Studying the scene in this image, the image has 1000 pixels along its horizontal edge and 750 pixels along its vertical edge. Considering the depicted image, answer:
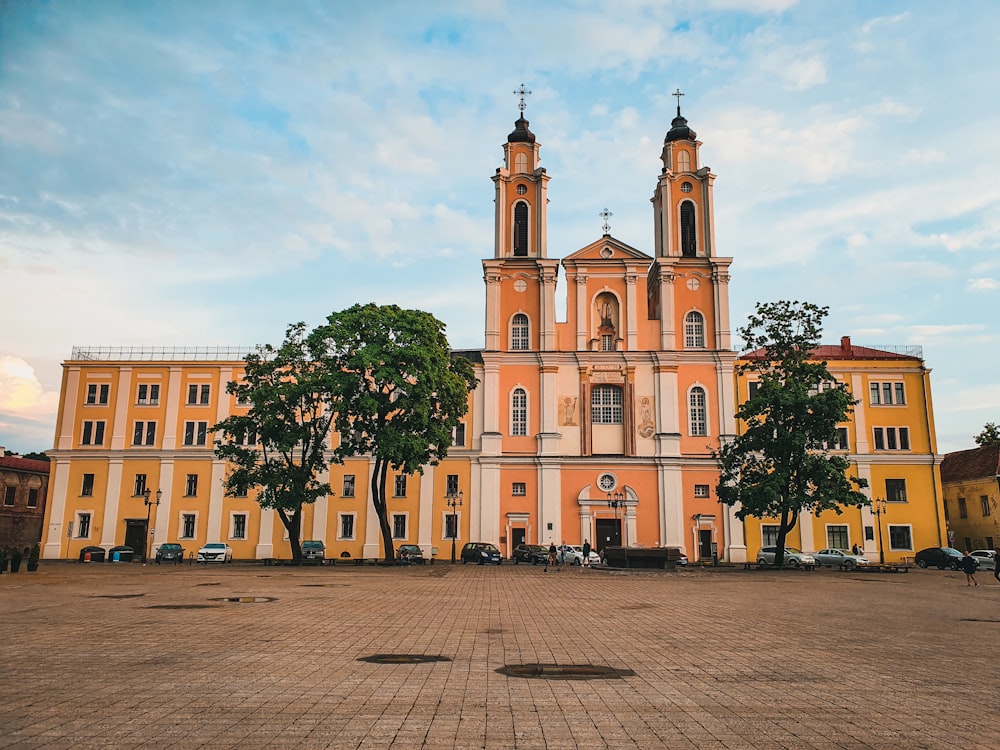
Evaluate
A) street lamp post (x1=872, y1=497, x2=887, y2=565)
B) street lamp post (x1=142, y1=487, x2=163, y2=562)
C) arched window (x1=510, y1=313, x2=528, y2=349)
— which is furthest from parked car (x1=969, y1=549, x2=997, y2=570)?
street lamp post (x1=142, y1=487, x2=163, y2=562)

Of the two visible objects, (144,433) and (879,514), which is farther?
(144,433)

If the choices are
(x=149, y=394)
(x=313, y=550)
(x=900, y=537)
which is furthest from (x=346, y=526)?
(x=900, y=537)

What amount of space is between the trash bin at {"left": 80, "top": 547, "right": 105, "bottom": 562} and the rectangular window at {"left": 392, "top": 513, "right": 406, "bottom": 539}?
1838cm

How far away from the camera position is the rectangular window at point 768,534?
50.9 metres

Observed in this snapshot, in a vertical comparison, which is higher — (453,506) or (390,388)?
(390,388)

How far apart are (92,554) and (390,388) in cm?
2266

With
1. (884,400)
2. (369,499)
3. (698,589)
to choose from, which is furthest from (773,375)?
(369,499)

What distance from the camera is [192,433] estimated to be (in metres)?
53.8

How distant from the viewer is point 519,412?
172 ft

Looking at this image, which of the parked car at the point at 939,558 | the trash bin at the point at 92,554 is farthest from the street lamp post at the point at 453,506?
the parked car at the point at 939,558

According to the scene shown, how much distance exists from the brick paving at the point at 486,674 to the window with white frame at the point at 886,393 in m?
36.0

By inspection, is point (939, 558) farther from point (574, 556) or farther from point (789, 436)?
point (574, 556)

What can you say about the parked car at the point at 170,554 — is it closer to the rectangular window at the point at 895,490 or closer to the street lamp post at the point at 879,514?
the street lamp post at the point at 879,514

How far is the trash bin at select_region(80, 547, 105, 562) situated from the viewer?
4809cm
